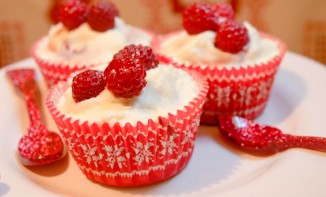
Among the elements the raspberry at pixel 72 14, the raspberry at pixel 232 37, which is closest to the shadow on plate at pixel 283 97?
the raspberry at pixel 232 37

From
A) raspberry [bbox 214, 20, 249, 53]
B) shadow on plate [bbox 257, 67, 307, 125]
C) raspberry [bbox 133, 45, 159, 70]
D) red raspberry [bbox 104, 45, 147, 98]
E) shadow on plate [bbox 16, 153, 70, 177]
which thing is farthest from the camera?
shadow on plate [bbox 257, 67, 307, 125]

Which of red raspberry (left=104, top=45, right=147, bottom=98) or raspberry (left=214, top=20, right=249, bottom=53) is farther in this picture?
raspberry (left=214, top=20, right=249, bottom=53)

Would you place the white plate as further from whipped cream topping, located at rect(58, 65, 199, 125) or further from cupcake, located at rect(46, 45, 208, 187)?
whipped cream topping, located at rect(58, 65, 199, 125)

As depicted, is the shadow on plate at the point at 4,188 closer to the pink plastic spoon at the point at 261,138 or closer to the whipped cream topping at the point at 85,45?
the whipped cream topping at the point at 85,45

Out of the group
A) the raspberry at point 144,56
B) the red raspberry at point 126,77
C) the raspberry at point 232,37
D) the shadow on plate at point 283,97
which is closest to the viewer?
the red raspberry at point 126,77

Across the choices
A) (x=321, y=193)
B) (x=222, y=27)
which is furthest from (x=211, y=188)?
(x=222, y=27)

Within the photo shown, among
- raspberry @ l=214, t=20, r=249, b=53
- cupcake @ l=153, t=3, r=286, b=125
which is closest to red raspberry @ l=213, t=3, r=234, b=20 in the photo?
cupcake @ l=153, t=3, r=286, b=125
